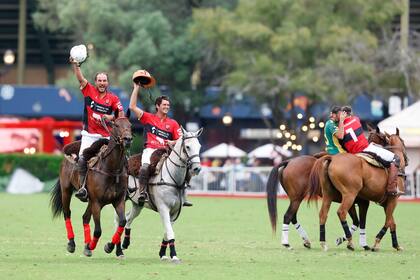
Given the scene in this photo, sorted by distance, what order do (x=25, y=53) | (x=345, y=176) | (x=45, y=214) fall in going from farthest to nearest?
(x=25, y=53), (x=45, y=214), (x=345, y=176)

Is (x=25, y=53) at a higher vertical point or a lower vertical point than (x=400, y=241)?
higher

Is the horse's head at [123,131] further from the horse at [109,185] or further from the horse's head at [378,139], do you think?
the horse's head at [378,139]

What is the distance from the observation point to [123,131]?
18.9 metres

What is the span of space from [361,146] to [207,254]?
3846mm

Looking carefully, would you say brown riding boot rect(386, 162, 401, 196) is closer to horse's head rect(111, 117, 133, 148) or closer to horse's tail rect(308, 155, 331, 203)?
horse's tail rect(308, 155, 331, 203)

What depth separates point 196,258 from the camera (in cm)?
2000

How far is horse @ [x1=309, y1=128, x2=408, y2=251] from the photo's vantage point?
2223 centimetres

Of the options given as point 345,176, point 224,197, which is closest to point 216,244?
point 345,176

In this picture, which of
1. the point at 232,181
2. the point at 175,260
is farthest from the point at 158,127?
→ the point at 232,181

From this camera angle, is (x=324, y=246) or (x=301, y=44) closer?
(x=324, y=246)

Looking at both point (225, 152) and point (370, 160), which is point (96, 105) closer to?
point (370, 160)

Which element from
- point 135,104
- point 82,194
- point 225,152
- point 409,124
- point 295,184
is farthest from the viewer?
point 225,152

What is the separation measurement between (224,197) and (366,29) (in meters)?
14.3

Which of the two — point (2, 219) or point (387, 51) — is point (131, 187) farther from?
point (387, 51)
